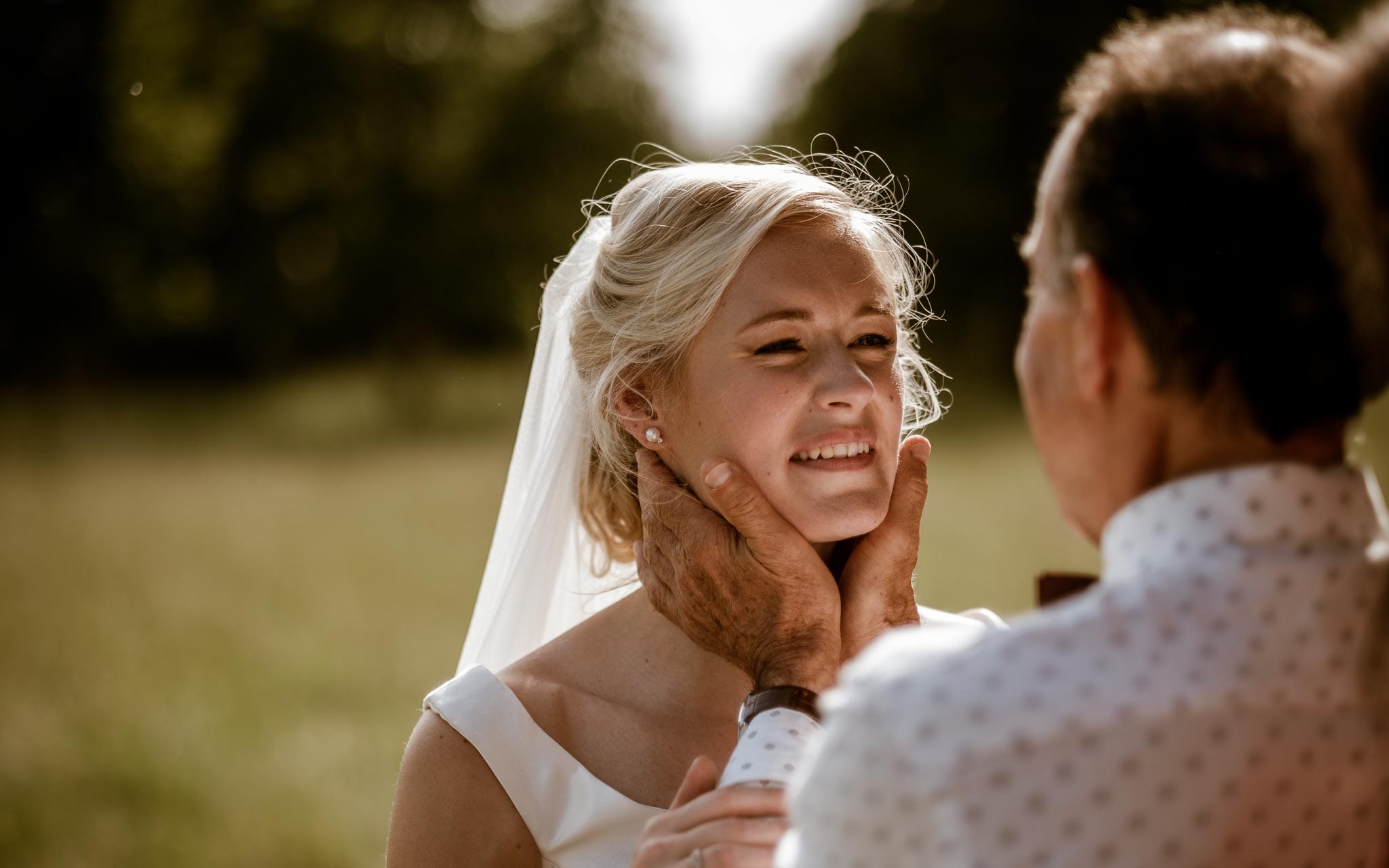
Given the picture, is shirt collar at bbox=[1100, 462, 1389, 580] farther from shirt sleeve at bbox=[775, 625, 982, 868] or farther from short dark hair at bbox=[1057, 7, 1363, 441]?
shirt sleeve at bbox=[775, 625, 982, 868]

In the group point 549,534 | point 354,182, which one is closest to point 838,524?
point 549,534

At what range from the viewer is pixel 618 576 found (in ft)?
10.0

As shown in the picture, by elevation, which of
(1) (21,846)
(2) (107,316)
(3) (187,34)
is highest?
(3) (187,34)

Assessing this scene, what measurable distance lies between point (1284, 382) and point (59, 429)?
22.8m

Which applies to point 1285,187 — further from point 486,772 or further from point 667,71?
point 667,71

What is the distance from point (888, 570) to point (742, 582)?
33 centimetres

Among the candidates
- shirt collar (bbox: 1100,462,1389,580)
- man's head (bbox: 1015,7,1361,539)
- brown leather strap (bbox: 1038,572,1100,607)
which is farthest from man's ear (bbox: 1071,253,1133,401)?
brown leather strap (bbox: 1038,572,1100,607)

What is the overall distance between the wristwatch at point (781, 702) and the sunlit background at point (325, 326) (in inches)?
224

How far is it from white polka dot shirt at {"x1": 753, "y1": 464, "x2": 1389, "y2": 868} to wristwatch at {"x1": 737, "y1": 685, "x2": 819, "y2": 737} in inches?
27.4

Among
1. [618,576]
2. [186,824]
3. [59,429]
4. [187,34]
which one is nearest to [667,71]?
[187,34]

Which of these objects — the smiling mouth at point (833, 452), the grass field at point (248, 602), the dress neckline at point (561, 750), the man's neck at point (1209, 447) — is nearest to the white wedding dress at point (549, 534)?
the dress neckline at point (561, 750)

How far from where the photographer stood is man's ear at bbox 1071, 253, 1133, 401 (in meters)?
1.32

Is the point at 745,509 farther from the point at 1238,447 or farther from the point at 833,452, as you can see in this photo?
the point at 1238,447

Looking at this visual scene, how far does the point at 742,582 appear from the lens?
234 cm
